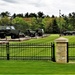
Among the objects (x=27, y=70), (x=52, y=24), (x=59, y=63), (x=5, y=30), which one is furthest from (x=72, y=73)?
(x=52, y=24)

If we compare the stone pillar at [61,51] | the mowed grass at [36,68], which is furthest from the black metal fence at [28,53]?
the mowed grass at [36,68]

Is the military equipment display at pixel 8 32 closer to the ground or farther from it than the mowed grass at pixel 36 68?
farther from it

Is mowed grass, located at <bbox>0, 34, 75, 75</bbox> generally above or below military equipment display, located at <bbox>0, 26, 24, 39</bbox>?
below

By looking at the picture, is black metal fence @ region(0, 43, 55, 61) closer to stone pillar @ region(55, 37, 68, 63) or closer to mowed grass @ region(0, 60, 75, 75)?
stone pillar @ region(55, 37, 68, 63)

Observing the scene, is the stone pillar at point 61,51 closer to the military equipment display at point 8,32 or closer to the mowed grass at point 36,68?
the mowed grass at point 36,68

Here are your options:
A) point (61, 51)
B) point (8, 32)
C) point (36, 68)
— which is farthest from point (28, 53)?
point (8, 32)

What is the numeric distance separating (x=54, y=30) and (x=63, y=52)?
9543 centimetres

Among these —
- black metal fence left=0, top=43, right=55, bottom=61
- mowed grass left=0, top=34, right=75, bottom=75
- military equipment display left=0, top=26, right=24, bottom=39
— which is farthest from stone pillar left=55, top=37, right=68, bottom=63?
military equipment display left=0, top=26, right=24, bottom=39

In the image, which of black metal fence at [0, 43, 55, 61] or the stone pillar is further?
black metal fence at [0, 43, 55, 61]

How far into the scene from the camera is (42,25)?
110 m

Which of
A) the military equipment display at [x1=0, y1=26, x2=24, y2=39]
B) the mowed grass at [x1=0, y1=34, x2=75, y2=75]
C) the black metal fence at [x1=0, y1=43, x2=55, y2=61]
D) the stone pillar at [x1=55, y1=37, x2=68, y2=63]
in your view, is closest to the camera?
the mowed grass at [x1=0, y1=34, x2=75, y2=75]

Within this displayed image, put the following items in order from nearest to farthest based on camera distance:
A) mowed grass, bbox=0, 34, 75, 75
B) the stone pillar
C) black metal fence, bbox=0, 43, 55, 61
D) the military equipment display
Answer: mowed grass, bbox=0, 34, 75, 75
the stone pillar
black metal fence, bbox=0, 43, 55, 61
the military equipment display

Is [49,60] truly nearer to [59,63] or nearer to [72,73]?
[59,63]

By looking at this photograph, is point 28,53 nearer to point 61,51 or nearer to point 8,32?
point 61,51
